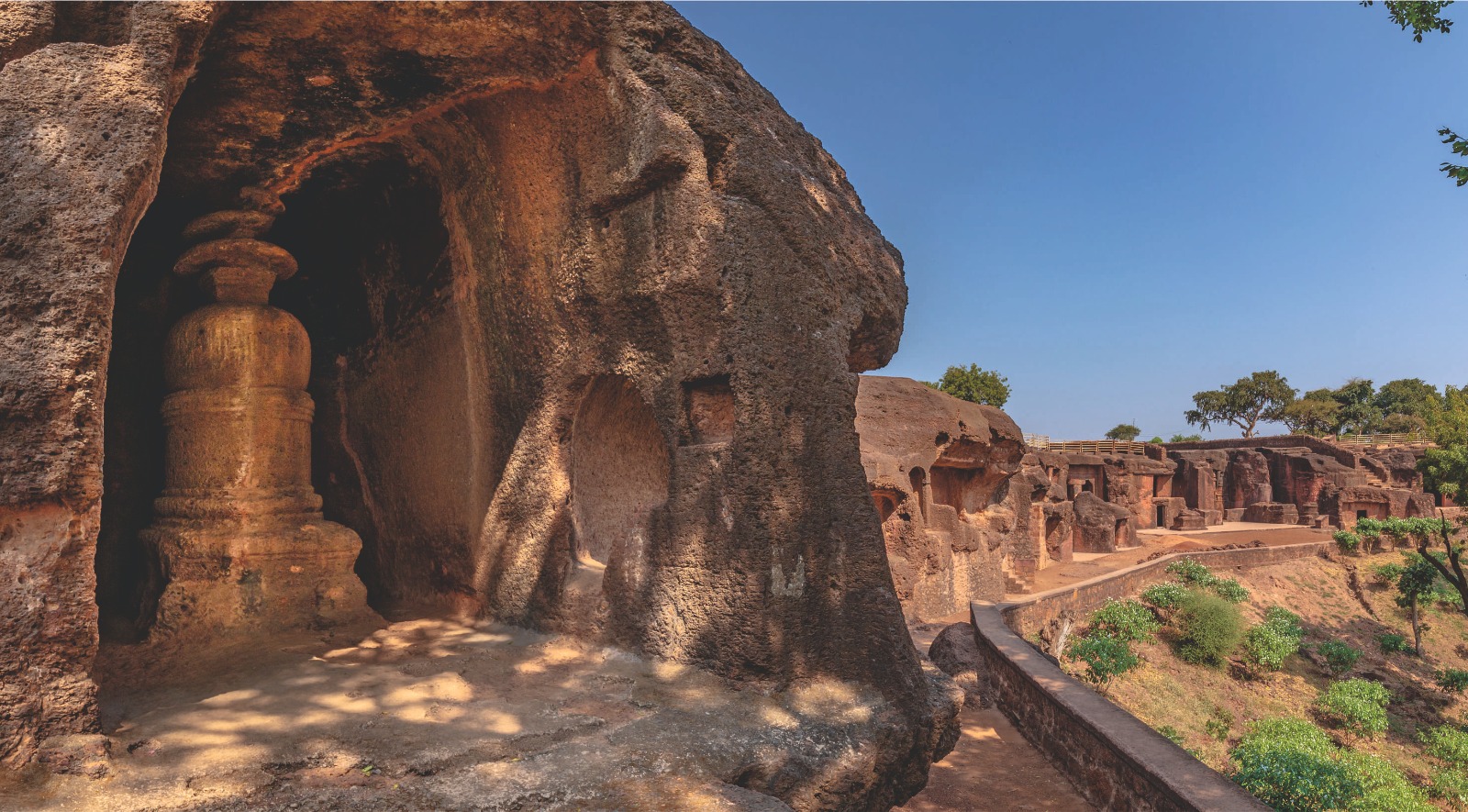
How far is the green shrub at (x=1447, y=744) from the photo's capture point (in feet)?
41.5

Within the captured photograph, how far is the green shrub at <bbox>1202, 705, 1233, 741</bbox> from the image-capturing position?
12.4 metres

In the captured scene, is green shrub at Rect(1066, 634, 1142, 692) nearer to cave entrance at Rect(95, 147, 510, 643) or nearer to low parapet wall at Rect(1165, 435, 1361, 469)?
cave entrance at Rect(95, 147, 510, 643)

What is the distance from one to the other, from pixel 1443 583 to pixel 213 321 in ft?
90.8

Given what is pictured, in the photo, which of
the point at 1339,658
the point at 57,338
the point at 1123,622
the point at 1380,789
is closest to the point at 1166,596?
the point at 1123,622

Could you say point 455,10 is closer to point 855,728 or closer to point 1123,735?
point 855,728

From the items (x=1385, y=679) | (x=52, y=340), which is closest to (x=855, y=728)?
(x=52, y=340)

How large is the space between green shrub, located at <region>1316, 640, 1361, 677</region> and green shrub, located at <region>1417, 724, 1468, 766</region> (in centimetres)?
257

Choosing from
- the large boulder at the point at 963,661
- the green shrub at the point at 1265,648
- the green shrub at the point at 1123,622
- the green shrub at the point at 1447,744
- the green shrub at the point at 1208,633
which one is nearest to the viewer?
the large boulder at the point at 963,661

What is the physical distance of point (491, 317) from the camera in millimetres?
5355

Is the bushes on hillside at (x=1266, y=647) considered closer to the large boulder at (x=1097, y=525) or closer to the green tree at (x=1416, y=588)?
the green tree at (x=1416, y=588)

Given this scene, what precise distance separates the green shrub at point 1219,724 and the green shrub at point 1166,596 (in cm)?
280

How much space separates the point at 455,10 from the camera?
4137 mm

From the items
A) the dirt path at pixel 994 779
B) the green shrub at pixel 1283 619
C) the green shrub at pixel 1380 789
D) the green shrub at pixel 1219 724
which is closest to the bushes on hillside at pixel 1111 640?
the green shrub at pixel 1219 724

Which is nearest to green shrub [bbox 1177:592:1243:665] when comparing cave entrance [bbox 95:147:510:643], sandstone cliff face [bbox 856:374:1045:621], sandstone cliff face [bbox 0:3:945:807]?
sandstone cliff face [bbox 856:374:1045:621]
